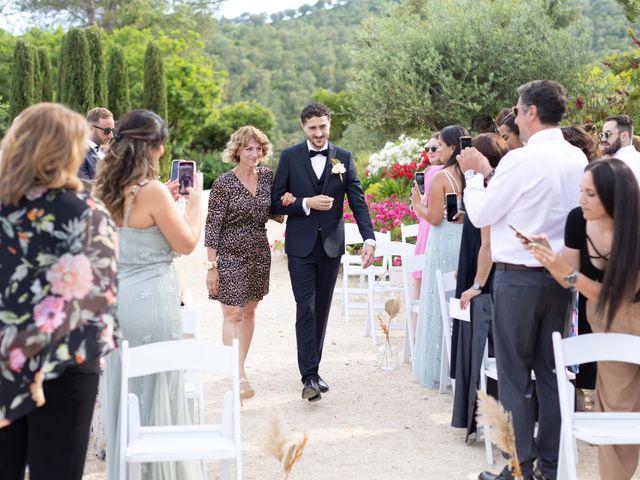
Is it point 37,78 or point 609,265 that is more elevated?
point 37,78

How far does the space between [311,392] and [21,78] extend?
24.9 metres

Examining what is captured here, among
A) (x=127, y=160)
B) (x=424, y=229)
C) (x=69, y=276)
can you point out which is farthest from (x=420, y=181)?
(x=69, y=276)

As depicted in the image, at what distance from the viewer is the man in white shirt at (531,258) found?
4844 millimetres

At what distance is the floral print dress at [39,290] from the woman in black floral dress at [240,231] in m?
3.71

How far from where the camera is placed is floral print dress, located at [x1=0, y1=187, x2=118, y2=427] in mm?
3217

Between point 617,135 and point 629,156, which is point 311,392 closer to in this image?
point 629,156

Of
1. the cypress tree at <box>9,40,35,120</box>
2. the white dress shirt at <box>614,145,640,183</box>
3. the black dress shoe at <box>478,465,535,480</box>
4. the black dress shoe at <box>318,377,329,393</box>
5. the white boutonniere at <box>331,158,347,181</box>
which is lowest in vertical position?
the black dress shoe at <box>318,377,329,393</box>

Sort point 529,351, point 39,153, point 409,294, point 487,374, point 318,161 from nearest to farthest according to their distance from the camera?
point 39,153
point 529,351
point 487,374
point 318,161
point 409,294

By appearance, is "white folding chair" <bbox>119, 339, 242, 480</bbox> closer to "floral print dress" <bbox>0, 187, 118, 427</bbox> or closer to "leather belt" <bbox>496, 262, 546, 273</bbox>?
"floral print dress" <bbox>0, 187, 118, 427</bbox>

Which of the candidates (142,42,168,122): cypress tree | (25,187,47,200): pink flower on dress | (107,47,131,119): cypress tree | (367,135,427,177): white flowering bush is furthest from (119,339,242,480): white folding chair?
(142,42,168,122): cypress tree

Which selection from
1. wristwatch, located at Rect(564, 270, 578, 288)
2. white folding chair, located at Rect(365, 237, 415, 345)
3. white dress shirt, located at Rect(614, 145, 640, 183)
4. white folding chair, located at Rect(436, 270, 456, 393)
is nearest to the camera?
wristwatch, located at Rect(564, 270, 578, 288)

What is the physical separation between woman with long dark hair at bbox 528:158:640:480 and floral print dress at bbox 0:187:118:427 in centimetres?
209

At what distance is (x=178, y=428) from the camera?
14.2 feet

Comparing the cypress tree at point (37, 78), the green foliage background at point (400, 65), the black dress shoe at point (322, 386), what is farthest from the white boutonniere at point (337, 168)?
the cypress tree at point (37, 78)
